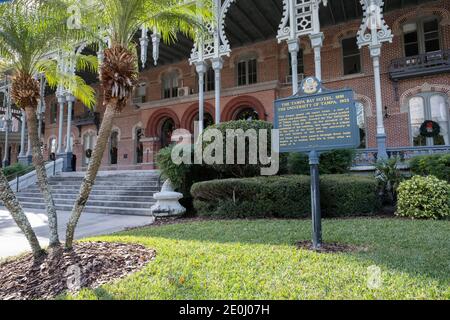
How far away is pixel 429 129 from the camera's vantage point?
13164 millimetres

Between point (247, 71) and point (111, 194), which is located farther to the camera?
point (247, 71)

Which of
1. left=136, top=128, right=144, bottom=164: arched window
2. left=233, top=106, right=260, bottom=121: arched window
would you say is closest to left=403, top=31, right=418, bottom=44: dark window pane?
left=233, top=106, right=260, bottom=121: arched window

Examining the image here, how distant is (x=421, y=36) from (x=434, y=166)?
9486mm

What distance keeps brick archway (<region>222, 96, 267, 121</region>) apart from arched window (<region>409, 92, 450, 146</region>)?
719 centimetres

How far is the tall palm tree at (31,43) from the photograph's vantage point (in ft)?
16.6

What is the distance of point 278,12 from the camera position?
14844 millimetres

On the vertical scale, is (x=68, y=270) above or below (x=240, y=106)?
below

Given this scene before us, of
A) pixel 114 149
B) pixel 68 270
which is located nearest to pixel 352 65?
pixel 68 270

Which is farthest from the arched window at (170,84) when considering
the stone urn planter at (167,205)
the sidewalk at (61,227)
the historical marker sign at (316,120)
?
the historical marker sign at (316,120)

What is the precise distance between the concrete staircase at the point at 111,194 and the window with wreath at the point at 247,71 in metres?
8.67

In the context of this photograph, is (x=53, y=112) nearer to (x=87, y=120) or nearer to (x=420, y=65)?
(x=87, y=120)

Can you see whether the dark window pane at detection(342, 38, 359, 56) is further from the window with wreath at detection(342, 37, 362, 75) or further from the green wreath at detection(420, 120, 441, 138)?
the green wreath at detection(420, 120, 441, 138)

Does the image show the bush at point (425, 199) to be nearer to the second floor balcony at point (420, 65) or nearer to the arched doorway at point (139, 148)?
the second floor balcony at point (420, 65)
